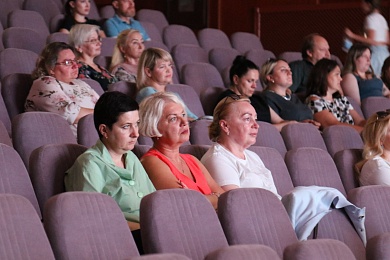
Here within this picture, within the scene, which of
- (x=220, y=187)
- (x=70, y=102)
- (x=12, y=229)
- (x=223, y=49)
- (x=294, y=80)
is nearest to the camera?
(x=12, y=229)

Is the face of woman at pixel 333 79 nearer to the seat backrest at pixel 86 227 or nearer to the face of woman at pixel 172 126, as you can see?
the face of woman at pixel 172 126

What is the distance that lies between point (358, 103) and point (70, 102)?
168cm

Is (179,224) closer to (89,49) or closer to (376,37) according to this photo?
(89,49)

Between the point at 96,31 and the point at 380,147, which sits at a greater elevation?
the point at 96,31

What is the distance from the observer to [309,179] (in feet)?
9.29

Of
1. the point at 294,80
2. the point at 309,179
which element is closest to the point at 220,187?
the point at 309,179

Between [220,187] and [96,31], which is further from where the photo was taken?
[96,31]

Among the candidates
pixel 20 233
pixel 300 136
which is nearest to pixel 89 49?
pixel 300 136

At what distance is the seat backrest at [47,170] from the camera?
2.20m

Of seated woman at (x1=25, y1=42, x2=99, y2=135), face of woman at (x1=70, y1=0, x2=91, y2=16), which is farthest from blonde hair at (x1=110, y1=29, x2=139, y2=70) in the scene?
seated woman at (x1=25, y1=42, x2=99, y2=135)

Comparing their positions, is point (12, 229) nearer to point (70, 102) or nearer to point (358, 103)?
point (70, 102)

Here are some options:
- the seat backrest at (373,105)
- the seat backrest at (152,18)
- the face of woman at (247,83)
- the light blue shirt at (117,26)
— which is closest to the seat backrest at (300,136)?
the face of woman at (247,83)

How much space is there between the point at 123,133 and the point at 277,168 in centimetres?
67

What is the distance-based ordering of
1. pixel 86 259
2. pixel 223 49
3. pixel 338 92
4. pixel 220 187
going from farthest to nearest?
pixel 223 49 → pixel 338 92 → pixel 220 187 → pixel 86 259
